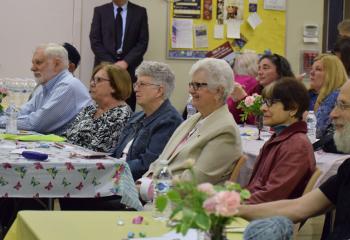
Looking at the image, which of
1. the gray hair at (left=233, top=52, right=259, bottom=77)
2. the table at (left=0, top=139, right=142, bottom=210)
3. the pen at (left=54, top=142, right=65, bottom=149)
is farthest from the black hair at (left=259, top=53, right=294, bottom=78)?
the table at (left=0, top=139, right=142, bottom=210)

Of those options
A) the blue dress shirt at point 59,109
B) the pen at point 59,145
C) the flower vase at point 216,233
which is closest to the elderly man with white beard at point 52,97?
the blue dress shirt at point 59,109

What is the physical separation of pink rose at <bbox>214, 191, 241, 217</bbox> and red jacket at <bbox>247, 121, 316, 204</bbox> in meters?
1.67

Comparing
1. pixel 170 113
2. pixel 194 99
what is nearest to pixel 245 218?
pixel 194 99

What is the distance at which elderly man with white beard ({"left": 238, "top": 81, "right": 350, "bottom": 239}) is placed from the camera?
102 inches

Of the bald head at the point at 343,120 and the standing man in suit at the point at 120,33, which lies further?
the standing man in suit at the point at 120,33

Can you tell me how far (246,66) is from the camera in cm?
756

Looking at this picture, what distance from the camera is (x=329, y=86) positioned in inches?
218

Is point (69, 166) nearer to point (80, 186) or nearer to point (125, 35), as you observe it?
point (80, 186)

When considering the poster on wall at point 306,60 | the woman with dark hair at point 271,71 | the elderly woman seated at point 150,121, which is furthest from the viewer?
the poster on wall at point 306,60

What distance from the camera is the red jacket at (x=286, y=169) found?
333 centimetres

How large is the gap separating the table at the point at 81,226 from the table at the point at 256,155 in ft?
4.37

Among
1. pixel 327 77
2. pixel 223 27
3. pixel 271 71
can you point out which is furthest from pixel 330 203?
pixel 223 27

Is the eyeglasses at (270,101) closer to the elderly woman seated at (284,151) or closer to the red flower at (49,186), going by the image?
the elderly woman seated at (284,151)

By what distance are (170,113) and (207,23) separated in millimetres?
4142
